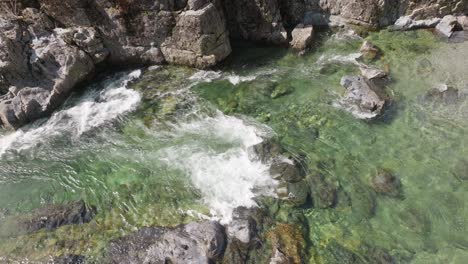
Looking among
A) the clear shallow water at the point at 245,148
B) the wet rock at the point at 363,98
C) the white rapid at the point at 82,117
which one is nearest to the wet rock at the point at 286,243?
the clear shallow water at the point at 245,148

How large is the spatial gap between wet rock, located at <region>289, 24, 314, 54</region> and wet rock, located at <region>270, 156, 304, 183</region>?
684 cm

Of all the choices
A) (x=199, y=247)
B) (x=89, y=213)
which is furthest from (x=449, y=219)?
(x=89, y=213)

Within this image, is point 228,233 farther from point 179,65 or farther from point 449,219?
point 179,65

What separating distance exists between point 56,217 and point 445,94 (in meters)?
15.3

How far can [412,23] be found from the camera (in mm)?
17250

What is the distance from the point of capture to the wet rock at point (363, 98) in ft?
44.5

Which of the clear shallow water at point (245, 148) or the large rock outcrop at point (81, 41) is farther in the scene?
the large rock outcrop at point (81, 41)

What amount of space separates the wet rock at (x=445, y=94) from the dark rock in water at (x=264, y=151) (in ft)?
22.6

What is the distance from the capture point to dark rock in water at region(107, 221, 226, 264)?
9938 millimetres

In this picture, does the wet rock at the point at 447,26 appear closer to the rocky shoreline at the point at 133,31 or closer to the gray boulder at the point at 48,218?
the rocky shoreline at the point at 133,31

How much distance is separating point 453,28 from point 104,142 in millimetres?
16924

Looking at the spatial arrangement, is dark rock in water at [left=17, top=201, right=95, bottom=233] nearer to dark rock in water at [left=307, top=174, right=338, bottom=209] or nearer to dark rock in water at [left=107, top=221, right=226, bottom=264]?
dark rock in water at [left=107, top=221, right=226, bottom=264]

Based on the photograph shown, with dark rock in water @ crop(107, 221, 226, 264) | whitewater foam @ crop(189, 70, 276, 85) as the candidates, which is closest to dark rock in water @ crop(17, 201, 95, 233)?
dark rock in water @ crop(107, 221, 226, 264)

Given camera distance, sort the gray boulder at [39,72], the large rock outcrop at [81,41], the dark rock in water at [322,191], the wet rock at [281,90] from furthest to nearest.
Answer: the wet rock at [281,90]
the large rock outcrop at [81,41]
the gray boulder at [39,72]
the dark rock in water at [322,191]
